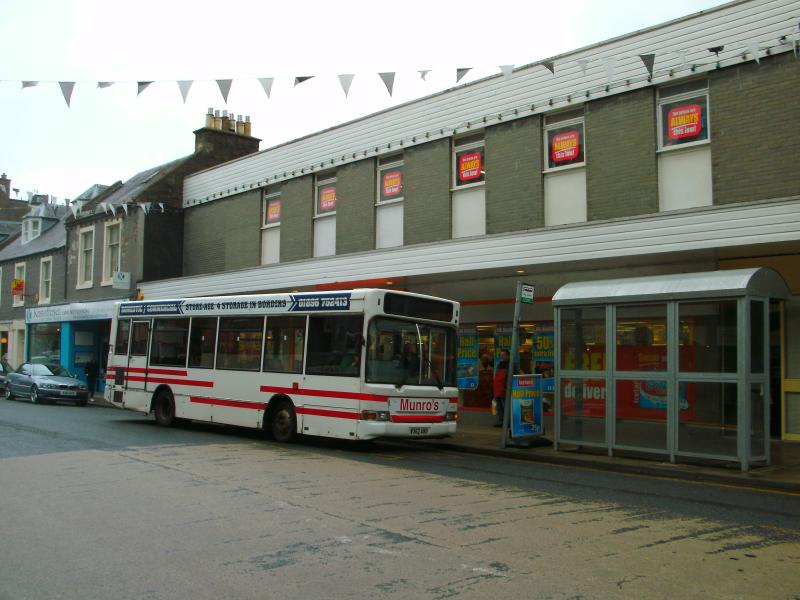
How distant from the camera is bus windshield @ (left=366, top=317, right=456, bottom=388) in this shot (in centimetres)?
1302

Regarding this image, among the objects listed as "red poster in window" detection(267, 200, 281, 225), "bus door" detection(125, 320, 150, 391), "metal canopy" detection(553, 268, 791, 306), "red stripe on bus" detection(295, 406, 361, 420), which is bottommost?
"red stripe on bus" detection(295, 406, 361, 420)

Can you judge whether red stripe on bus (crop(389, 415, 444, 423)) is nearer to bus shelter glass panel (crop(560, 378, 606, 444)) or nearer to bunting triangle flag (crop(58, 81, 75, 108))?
bus shelter glass panel (crop(560, 378, 606, 444))

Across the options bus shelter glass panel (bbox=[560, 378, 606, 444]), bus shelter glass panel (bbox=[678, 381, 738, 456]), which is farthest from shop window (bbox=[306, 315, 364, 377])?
bus shelter glass panel (bbox=[678, 381, 738, 456])

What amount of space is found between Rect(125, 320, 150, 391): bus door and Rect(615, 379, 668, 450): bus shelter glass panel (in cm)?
1088

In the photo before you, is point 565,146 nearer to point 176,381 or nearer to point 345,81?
point 345,81

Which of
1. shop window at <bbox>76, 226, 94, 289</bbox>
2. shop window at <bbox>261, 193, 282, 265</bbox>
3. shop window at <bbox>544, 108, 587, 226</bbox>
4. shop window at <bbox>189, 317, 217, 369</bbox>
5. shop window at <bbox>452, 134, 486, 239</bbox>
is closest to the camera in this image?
shop window at <bbox>544, 108, 587, 226</bbox>

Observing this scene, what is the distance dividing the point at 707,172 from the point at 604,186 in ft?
6.62

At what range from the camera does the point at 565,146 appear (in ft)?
52.4

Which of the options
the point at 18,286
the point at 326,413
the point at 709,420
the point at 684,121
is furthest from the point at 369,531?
the point at 18,286

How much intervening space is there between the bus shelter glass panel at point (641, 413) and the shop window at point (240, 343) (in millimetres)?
6868

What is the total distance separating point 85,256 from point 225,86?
2209cm

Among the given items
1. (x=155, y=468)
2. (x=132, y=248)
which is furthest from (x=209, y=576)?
(x=132, y=248)

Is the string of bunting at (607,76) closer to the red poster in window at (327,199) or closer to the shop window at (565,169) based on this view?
the shop window at (565,169)

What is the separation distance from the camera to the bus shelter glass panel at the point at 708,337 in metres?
11.5
